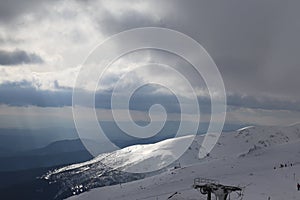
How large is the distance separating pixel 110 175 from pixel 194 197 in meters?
163

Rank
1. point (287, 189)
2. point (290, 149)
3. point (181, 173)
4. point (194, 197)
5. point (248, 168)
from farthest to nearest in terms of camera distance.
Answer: point (290, 149) → point (181, 173) → point (248, 168) → point (287, 189) → point (194, 197)

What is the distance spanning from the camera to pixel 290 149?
286 ft

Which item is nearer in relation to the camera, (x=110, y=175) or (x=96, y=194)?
(x=96, y=194)

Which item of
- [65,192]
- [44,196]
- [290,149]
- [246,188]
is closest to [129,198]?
[246,188]

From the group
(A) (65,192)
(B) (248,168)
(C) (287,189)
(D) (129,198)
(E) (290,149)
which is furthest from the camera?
(A) (65,192)

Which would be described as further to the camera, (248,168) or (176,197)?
(248,168)

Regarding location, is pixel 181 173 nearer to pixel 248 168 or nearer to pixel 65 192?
pixel 248 168

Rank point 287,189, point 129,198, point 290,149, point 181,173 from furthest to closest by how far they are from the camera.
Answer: point 290,149 → point 181,173 → point 129,198 → point 287,189

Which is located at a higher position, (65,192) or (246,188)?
(246,188)

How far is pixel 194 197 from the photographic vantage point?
36.2 meters

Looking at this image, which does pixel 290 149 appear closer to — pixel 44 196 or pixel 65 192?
pixel 65 192

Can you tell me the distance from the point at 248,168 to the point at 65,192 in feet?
476

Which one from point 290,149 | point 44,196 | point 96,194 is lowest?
point 44,196

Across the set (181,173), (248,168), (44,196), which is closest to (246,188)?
(248,168)
